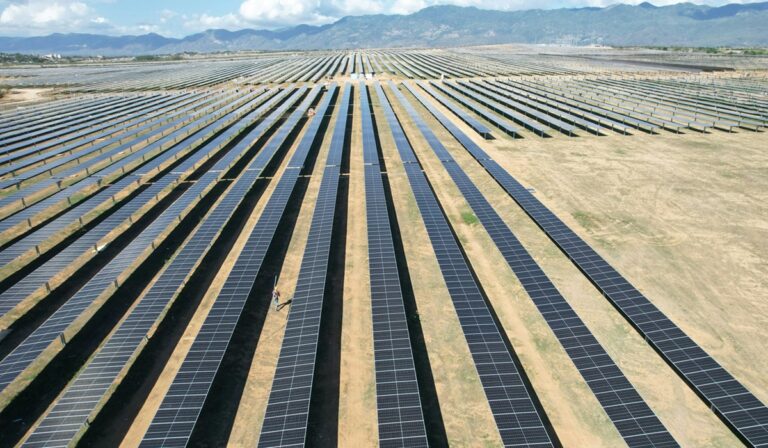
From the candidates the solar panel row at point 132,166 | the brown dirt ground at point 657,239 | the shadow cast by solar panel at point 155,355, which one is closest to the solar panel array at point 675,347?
the brown dirt ground at point 657,239

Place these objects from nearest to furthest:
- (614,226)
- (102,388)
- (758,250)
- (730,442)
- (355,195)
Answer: (730,442) → (102,388) → (758,250) → (614,226) → (355,195)

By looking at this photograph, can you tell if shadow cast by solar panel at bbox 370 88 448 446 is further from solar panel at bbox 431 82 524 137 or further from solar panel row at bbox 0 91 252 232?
solar panel at bbox 431 82 524 137

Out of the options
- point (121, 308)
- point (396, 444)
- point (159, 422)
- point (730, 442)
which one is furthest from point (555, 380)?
point (121, 308)

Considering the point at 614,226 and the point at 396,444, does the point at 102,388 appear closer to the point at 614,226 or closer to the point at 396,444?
the point at 396,444

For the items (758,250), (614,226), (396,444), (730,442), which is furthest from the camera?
(614,226)

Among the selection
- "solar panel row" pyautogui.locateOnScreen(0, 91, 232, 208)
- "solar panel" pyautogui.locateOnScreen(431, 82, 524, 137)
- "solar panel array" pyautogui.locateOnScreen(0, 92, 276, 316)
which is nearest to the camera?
"solar panel array" pyautogui.locateOnScreen(0, 92, 276, 316)

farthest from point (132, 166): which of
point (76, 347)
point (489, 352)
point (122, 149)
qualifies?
point (489, 352)

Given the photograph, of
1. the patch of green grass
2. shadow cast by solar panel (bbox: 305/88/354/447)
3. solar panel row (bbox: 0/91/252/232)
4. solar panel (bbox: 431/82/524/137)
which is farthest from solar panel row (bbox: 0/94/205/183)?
solar panel (bbox: 431/82/524/137)
